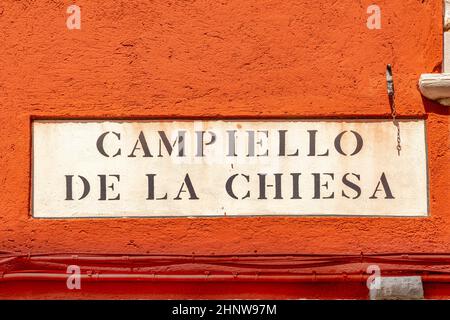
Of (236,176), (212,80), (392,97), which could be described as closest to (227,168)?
(236,176)

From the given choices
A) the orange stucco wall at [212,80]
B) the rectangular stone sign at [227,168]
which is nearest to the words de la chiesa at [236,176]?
the rectangular stone sign at [227,168]

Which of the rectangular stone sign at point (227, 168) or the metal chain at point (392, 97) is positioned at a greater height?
the metal chain at point (392, 97)

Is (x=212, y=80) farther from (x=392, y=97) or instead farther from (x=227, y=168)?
(x=392, y=97)

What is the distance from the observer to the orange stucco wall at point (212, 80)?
195 inches

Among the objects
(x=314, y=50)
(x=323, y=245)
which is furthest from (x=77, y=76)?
(x=323, y=245)

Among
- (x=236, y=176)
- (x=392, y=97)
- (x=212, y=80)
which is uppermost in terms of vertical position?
(x=212, y=80)

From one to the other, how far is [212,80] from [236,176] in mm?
610

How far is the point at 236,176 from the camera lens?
16.5 ft

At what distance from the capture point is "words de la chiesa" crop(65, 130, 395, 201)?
499 centimetres

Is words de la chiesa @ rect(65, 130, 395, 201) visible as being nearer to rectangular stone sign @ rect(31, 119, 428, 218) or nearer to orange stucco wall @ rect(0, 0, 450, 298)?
rectangular stone sign @ rect(31, 119, 428, 218)

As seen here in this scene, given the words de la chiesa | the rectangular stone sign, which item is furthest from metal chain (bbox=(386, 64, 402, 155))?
the words de la chiesa

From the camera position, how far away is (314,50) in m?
5.08

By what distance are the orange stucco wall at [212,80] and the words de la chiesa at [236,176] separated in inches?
5.4

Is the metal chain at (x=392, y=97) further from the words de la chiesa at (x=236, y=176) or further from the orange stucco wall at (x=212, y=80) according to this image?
the words de la chiesa at (x=236, y=176)
